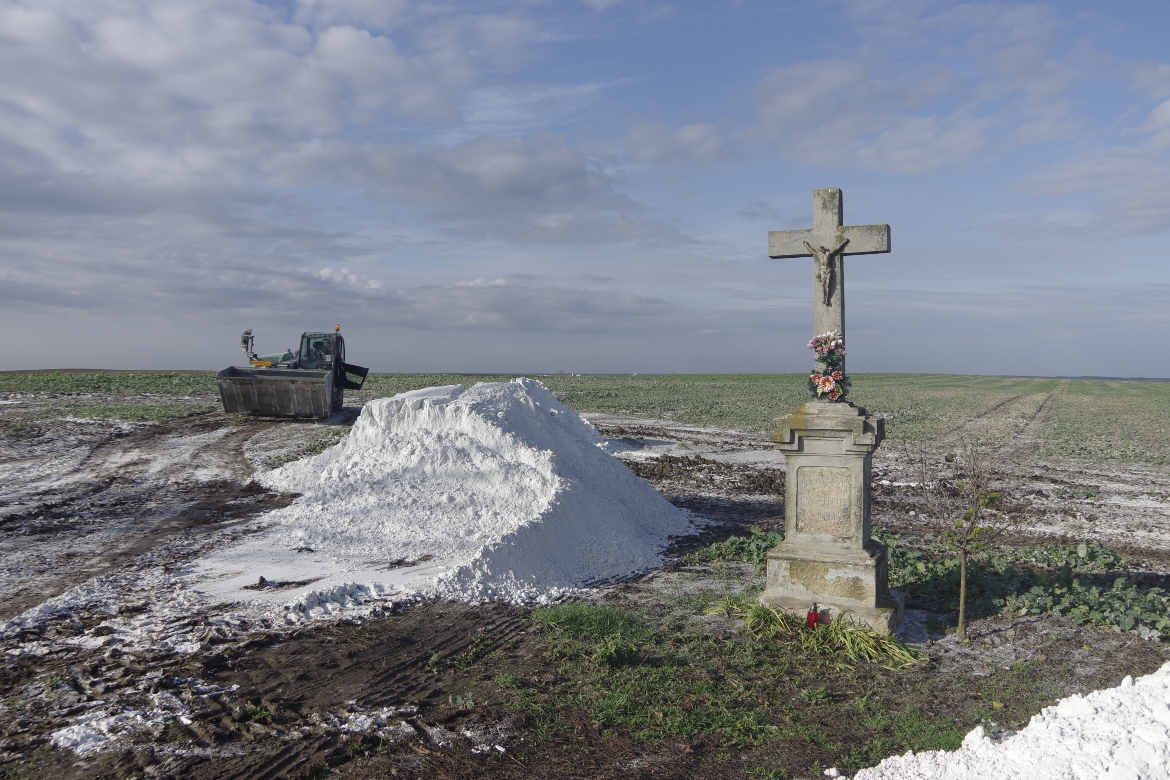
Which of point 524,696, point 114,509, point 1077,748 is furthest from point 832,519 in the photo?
point 114,509

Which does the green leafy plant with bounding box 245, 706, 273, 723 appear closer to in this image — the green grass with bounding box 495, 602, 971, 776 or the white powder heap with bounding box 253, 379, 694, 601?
the green grass with bounding box 495, 602, 971, 776

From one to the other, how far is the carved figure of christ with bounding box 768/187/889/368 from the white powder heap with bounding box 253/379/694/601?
3.77 metres

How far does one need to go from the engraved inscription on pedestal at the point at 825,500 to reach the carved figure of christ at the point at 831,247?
4.52 feet

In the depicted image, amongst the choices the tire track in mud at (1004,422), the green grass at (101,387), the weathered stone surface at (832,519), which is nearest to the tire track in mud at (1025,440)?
the tire track in mud at (1004,422)

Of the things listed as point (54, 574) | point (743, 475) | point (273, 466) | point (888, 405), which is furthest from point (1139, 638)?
point (888, 405)

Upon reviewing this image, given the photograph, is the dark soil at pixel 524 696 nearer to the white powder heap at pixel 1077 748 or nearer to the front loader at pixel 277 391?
the white powder heap at pixel 1077 748

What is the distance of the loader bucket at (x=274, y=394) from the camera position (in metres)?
23.3

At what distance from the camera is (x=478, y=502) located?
10.2 meters

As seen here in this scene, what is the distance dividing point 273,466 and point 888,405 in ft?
114

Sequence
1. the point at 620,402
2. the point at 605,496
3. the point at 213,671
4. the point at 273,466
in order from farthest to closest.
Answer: the point at 620,402 → the point at 273,466 → the point at 605,496 → the point at 213,671

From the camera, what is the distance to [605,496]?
10.9m

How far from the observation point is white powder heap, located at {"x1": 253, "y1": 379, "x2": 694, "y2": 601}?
8.35 metres

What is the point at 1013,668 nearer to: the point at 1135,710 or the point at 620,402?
the point at 1135,710

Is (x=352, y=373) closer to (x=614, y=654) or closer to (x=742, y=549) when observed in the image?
(x=742, y=549)
